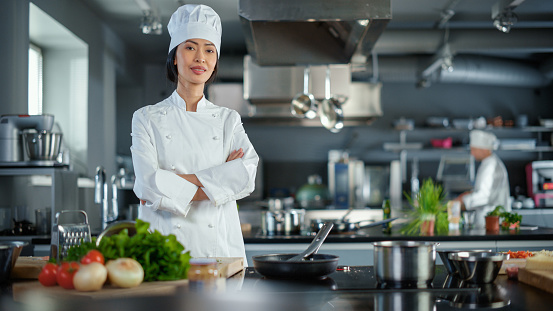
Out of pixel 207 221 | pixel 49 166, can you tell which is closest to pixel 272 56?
pixel 49 166

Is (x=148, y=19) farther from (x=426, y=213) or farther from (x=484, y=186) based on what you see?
(x=484, y=186)

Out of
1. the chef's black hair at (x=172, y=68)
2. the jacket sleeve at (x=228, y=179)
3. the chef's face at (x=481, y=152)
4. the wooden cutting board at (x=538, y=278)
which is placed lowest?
the wooden cutting board at (x=538, y=278)

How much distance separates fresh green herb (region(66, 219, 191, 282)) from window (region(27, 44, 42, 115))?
4.10m

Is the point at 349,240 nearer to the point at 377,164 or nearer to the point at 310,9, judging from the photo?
the point at 310,9

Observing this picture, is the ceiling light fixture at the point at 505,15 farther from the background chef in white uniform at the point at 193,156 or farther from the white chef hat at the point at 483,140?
the background chef in white uniform at the point at 193,156

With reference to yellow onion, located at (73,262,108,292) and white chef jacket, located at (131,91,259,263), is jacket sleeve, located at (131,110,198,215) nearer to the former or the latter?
white chef jacket, located at (131,91,259,263)

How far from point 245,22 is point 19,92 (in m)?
1.90

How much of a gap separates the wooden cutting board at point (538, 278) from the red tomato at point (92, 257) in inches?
44.8

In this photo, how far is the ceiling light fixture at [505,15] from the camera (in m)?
4.46

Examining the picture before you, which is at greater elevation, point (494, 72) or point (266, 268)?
point (494, 72)

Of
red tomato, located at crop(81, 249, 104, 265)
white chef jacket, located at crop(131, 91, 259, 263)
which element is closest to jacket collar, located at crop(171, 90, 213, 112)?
white chef jacket, located at crop(131, 91, 259, 263)

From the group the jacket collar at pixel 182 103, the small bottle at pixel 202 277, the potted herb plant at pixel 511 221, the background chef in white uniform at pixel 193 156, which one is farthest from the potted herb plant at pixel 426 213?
the small bottle at pixel 202 277

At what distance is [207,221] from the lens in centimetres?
215

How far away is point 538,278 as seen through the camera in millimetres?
1517
